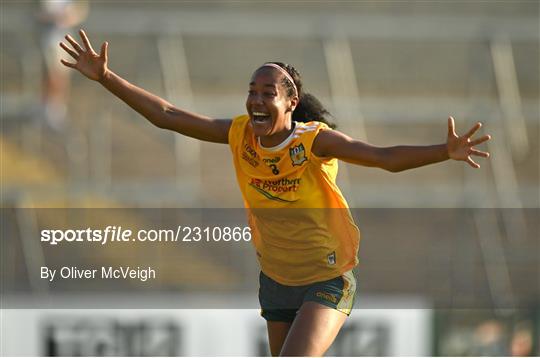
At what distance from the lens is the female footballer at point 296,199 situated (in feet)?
15.9

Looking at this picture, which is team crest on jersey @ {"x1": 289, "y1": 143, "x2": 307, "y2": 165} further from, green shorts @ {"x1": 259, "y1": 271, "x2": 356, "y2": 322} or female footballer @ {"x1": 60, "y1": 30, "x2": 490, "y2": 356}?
green shorts @ {"x1": 259, "y1": 271, "x2": 356, "y2": 322}

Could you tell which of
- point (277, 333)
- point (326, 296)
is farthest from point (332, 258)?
point (277, 333)

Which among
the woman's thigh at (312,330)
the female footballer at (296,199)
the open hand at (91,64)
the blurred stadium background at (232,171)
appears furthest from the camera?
the blurred stadium background at (232,171)

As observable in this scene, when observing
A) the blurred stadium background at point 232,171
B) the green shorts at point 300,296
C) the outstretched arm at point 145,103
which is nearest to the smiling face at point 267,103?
the outstretched arm at point 145,103

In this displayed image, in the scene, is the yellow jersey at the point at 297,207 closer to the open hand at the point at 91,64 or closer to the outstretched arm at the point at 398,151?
the outstretched arm at the point at 398,151

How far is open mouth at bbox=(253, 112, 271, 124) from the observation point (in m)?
4.89

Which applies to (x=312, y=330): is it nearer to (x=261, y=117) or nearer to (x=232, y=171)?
(x=261, y=117)

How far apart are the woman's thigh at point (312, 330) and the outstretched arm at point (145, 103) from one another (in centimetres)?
94

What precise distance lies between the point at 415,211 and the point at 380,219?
55 centimetres

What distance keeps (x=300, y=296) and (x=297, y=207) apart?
16.3 inches

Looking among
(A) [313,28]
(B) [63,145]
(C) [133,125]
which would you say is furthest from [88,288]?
(A) [313,28]

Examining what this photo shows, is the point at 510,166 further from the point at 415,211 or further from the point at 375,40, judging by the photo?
the point at 375,40

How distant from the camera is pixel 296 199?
4.95 m

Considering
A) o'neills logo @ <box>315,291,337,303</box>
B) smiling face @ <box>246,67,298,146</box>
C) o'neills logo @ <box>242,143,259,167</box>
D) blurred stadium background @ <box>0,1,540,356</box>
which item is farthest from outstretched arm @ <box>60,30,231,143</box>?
blurred stadium background @ <box>0,1,540,356</box>
